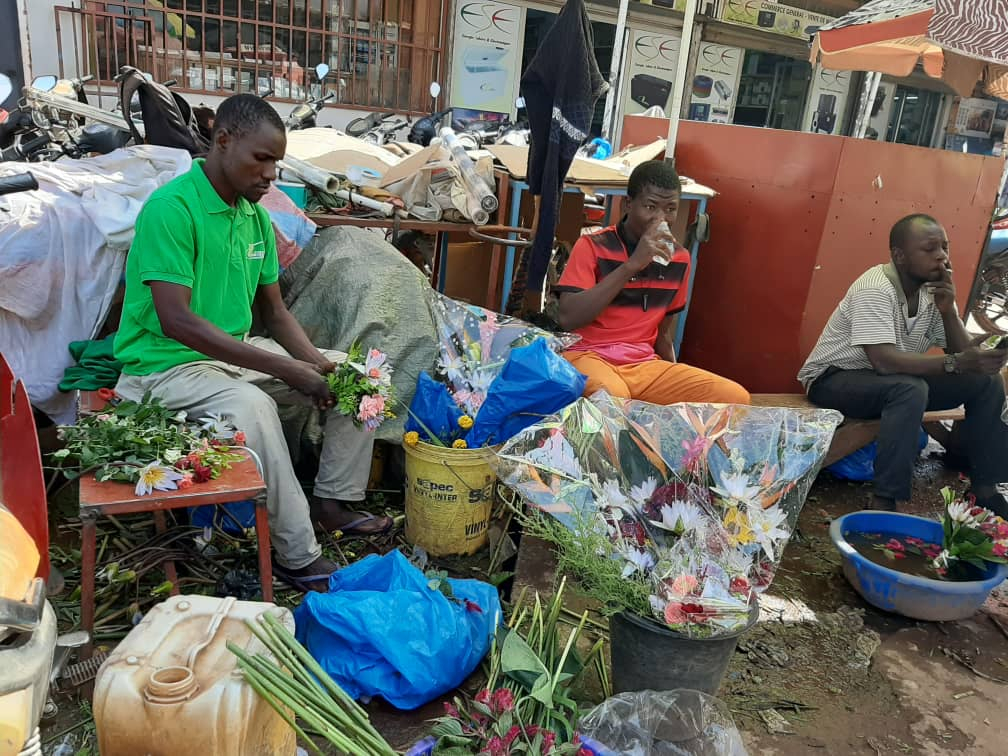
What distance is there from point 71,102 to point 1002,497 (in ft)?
18.7

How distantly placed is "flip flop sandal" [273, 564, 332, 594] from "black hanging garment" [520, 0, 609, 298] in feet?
6.29

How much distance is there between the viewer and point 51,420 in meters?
3.48

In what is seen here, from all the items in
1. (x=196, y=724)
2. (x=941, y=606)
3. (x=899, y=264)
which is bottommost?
(x=941, y=606)

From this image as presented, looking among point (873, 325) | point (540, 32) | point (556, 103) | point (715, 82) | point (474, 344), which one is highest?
point (540, 32)

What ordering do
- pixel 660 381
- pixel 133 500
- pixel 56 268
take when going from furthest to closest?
pixel 660 381, pixel 56 268, pixel 133 500

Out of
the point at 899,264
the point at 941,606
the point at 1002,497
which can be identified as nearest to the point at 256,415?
the point at 941,606

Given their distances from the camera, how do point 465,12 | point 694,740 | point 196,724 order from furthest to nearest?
point 465,12
point 694,740
point 196,724

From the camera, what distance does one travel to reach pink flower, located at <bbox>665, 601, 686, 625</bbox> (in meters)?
1.97

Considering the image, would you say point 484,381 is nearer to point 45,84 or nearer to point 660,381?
point 660,381

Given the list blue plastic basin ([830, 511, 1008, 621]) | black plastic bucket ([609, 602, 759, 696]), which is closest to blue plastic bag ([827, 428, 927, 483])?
blue plastic basin ([830, 511, 1008, 621])

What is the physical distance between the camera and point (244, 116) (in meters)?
2.81

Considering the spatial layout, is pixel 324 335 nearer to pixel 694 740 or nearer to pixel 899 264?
pixel 694 740

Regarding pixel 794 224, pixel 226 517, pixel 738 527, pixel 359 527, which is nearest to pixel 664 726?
pixel 738 527

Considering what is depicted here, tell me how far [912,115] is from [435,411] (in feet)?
60.6
